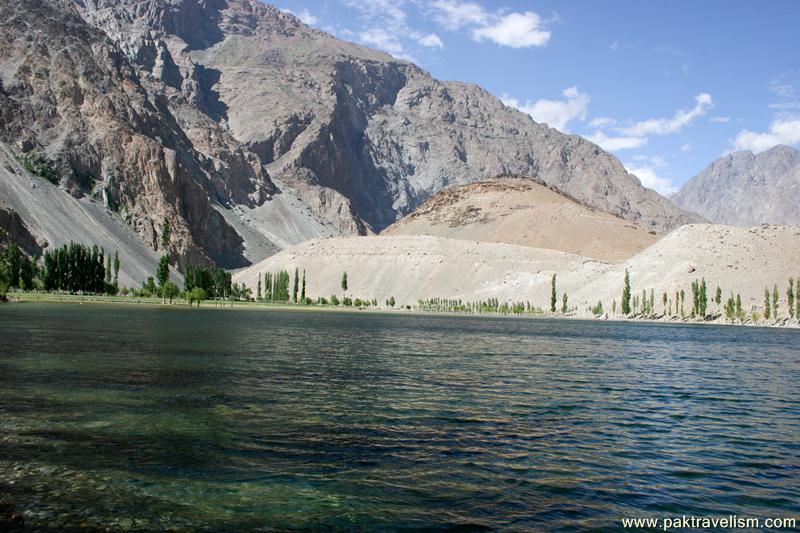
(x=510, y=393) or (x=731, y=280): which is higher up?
(x=731, y=280)

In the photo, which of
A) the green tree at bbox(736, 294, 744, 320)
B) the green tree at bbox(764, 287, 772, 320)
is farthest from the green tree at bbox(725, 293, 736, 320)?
the green tree at bbox(764, 287, 772, 320)

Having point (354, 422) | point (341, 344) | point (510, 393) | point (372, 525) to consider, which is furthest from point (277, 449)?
point (341, 344)

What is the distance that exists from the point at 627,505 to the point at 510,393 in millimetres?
16288

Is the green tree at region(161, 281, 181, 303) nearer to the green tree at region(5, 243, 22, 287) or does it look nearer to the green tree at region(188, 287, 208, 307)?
the green tree at region(188, 287, 208, 307)

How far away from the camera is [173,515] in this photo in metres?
12.9

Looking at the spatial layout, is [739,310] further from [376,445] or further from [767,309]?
[376,445]

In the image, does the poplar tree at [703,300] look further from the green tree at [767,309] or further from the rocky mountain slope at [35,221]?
the rocky mountain slope at [35,221]

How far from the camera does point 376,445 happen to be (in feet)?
63.2

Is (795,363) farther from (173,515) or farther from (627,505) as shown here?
(173,515)

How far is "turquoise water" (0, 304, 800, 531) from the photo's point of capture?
13.6 m

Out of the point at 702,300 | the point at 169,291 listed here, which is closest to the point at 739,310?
the point at 702,300

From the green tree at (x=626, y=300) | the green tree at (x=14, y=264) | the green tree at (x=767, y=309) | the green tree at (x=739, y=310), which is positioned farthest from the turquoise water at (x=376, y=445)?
the green tree at (x=626, y=300)

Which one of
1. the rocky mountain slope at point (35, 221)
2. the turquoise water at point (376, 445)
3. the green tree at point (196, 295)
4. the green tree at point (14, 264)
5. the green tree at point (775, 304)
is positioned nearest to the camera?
the turquoise water at point (376, 445)

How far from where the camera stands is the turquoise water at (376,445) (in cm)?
Answer: 1359
